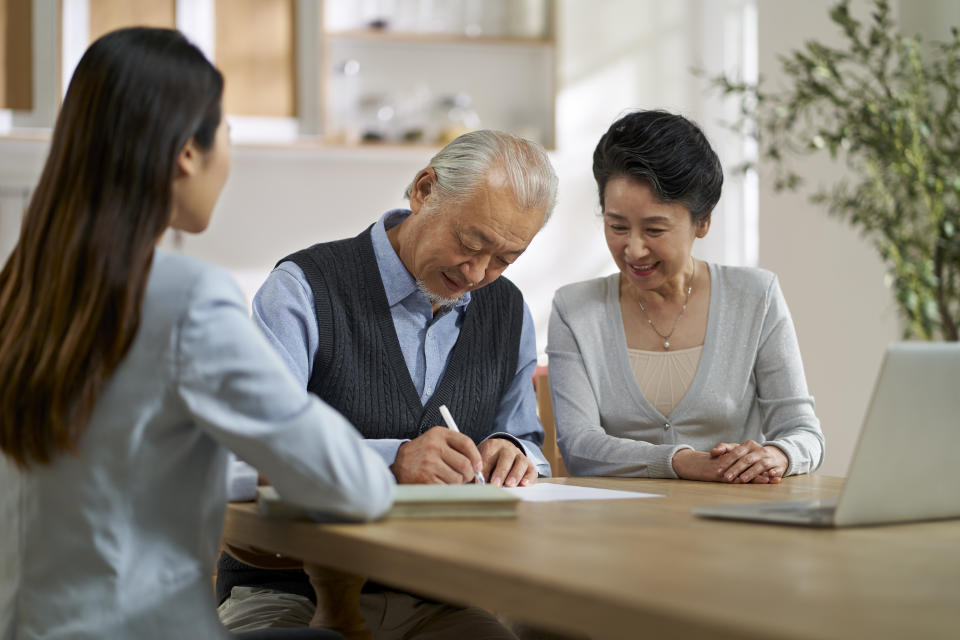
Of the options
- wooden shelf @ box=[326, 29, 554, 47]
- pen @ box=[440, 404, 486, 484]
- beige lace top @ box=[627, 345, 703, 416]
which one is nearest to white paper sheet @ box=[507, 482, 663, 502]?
pen @ box=[440, 404, 486, 484]

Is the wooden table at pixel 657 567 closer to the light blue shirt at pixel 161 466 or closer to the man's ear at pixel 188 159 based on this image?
the light blue shirt at pixel 161 466

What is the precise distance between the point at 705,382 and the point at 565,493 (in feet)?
2.07

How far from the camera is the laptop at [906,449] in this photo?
1.13 meters

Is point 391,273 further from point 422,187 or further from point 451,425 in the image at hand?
point 451,425

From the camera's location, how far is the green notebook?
119 cm

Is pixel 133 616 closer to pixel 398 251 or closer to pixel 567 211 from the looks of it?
pixel 398 251

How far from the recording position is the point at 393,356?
5.91ft

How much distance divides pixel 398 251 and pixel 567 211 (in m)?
3.15

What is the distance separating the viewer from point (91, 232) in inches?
41.7

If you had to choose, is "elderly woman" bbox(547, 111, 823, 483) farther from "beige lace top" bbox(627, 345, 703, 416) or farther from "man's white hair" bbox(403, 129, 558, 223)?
"man's white hair" bbox(403, 129, 558, 223)

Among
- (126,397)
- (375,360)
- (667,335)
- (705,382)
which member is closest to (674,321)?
(667,335)

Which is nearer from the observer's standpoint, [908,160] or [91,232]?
[91,232]

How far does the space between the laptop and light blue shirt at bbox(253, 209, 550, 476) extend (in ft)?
2.28

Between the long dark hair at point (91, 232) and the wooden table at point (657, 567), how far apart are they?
29 cm
